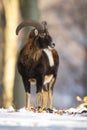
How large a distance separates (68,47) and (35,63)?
2480 centimetres

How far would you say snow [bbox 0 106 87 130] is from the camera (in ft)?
19.5

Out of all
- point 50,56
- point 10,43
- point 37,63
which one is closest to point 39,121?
point 37,63

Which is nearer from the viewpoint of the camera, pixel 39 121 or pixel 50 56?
pixel 39 121

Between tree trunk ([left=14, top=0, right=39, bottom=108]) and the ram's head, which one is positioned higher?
the ram's head

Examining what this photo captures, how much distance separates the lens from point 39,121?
6.25 meters

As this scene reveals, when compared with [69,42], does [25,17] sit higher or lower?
higher

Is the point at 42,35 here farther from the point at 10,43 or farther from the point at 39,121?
the point at 10,43

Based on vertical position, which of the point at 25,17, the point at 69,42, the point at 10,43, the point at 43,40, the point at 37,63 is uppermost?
the point at 43,40

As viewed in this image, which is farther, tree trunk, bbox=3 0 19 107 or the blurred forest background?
the blurred forest background

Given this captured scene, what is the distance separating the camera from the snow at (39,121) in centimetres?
593

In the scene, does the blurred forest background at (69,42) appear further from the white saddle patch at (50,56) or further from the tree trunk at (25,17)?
the white saddle patch at (50,56)

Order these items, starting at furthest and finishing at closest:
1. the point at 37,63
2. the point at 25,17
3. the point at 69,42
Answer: the point at 69,42, the point at 25,17, the point at 37,63

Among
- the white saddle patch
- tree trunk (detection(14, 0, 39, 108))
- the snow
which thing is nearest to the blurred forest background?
tree trunk (detection(14, 0, 39, 108))

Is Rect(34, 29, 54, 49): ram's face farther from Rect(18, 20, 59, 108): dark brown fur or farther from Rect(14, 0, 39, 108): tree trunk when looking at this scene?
Rect(14, 0, 39, 108): tree trunk
